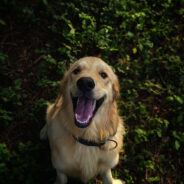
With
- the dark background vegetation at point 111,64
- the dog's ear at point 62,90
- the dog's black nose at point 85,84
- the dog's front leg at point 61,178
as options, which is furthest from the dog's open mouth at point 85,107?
the dark background vegetation at point 111,64

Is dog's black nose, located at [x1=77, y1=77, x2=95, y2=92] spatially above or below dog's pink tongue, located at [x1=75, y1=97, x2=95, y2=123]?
above

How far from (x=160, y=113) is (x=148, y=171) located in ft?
3.68

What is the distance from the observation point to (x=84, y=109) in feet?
7.55

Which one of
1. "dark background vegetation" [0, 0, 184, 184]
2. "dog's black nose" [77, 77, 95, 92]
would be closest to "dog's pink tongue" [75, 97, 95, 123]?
"dog's black nose" [77, 77, 95, 92]

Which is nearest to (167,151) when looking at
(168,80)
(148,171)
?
(148,171)

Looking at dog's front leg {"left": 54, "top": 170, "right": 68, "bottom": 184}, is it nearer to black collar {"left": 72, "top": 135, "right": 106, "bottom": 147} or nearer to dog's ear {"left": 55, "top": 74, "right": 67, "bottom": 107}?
black collar {"left": 72, "top": 135, "right": 106, "bottom": 147}

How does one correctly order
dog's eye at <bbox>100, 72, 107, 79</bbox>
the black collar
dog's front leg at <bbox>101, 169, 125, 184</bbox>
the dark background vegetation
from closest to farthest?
the black collar, dog's eye at <bbox>100, 72, 107, 79</bbox>, dog's front leg at <bbox>101, 169, 125, 184</bbox>, the dark background vegetation

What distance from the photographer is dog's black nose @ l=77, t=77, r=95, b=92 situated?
2.09m

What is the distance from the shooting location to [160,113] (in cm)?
377

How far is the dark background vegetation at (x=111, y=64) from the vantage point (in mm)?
3168

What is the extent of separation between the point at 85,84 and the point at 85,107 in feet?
1.11

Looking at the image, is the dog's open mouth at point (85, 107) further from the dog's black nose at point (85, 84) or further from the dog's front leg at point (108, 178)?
the dog's front leg at point (108, 178)

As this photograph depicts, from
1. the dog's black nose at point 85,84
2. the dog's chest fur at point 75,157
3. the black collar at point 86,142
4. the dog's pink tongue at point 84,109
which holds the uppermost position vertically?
the dog's black nose at point 85,84

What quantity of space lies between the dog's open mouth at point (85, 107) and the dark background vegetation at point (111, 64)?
121 cm
